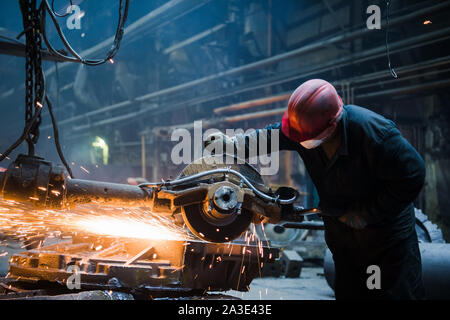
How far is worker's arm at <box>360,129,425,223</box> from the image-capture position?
1.77 meters

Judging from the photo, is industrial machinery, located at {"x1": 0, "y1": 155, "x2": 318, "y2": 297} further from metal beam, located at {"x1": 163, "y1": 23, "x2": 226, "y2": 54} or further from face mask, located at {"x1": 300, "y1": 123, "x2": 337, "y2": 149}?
metal beam, located at {"x1": 163, "y1": 23, "x2": 226, "y2": 54}

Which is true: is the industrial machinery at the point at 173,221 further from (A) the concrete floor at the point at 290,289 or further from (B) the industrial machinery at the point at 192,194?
(A) the concrete floor at the point at 290,289

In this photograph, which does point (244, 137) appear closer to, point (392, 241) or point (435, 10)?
point (392, 241)

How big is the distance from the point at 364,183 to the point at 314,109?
21.8 inches

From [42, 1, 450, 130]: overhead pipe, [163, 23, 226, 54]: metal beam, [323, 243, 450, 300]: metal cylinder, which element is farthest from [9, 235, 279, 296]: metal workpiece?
[163, 23, 226, 54]: metal beam

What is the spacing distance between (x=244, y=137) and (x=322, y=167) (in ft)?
1.79

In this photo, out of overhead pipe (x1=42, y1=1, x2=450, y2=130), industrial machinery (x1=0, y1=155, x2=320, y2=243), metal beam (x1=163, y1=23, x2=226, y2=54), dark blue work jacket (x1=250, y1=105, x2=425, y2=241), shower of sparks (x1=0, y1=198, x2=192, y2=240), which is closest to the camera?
industrial machinery (x1=0, y1=155, x2=320, y2=243)

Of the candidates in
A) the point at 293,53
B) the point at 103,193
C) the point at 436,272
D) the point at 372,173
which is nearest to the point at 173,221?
the point at 103,193

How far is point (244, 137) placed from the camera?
2.24 m

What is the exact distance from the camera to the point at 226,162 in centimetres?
201

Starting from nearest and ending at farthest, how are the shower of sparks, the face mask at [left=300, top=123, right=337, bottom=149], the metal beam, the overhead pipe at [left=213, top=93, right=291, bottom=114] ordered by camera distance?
1. the face mask at [left=300, top=123, right=337, bottom=149]
2. the shower of sparks
3. the overhead pipe at [left=213, top=93, right=291, bottom=114]
4. the metal beam

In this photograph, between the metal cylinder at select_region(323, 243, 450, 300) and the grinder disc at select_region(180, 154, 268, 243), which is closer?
Answer: the grinder disc at select_region(180, 154, 268, 243)

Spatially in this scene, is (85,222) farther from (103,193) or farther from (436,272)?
(436,272)
